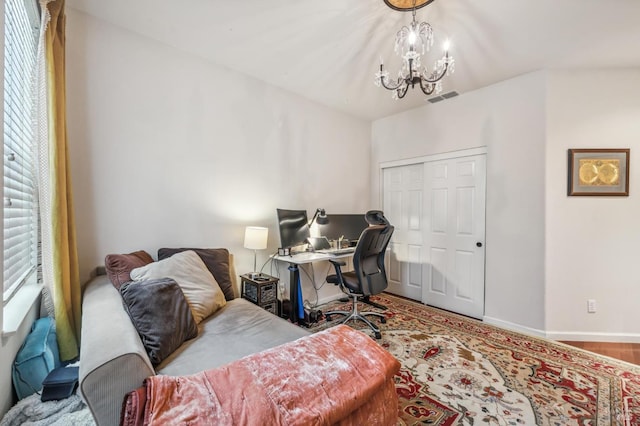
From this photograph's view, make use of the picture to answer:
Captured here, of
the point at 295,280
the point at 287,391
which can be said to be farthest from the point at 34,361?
the point at 295,280

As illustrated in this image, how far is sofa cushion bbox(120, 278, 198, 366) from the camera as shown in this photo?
1.44 metres

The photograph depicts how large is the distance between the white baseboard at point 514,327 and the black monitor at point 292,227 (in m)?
2.30

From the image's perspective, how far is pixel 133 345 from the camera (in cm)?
113

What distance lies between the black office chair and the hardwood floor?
6.26ft

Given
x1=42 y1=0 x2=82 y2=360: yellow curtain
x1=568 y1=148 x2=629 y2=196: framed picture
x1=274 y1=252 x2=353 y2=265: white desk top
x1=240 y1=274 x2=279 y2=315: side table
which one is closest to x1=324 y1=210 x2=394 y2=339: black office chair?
x1=274 y1=252 x2=353 y2=265: white desk top

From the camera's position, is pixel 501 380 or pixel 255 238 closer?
pixel 501 380

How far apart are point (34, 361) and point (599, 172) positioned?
184 inches

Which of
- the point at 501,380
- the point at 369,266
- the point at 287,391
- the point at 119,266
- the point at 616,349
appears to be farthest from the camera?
the point at 369,266

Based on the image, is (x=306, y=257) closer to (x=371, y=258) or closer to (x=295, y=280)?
(x=295, y=280)

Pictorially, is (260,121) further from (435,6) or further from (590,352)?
(590,352)

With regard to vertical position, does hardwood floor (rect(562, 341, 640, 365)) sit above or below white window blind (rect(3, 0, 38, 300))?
below

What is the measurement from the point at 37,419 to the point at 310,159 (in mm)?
3127

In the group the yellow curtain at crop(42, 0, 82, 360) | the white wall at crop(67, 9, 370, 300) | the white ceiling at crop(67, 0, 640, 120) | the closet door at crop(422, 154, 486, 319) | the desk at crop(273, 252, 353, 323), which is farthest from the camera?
the closet door at crop(422, 154, 486, 319)

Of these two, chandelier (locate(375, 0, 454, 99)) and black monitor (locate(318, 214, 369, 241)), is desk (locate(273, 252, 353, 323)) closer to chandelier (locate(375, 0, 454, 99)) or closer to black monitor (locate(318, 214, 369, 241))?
black monitor (locate(318, 214, 369, 241))
